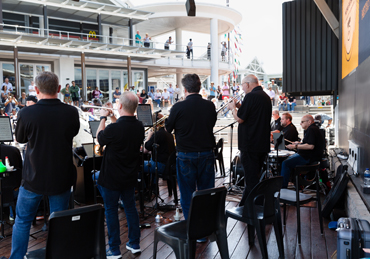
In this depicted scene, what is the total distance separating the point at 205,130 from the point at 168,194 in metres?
2.64

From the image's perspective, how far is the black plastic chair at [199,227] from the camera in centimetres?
242

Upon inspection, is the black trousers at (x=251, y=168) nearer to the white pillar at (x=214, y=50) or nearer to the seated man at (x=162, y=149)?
the seated man at (x=162, y=149)

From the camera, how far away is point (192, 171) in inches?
136

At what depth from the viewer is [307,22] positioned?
839 cm

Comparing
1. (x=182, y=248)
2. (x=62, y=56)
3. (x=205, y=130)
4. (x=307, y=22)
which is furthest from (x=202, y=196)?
(x=62, y=56)

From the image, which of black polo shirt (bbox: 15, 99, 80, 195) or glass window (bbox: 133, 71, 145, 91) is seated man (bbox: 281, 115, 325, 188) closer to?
black polo shirt (bbox: 15, 99, 80, 195)

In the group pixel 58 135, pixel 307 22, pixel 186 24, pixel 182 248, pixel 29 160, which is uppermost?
pixel 186 24

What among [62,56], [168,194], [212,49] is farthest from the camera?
[212,49]

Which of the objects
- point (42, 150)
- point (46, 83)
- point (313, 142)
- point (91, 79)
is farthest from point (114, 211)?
point (91, 79)

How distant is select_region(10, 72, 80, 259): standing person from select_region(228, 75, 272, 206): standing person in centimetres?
195

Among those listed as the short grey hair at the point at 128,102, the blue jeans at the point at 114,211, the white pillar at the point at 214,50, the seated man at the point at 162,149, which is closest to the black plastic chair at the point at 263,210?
the blue jeans at the point at 114,211

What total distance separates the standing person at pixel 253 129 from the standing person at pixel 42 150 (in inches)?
76.9

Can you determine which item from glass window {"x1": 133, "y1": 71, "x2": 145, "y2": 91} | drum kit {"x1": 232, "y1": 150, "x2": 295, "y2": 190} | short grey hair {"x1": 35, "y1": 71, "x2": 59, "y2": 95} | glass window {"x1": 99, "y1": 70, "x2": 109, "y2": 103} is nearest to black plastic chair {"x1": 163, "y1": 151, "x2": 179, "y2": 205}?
drum kit {"x1": 232, "y1": 150, "x2": 295, "y2": 190}

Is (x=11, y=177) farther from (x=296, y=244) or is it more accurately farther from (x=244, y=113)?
(x=296, y=244)
